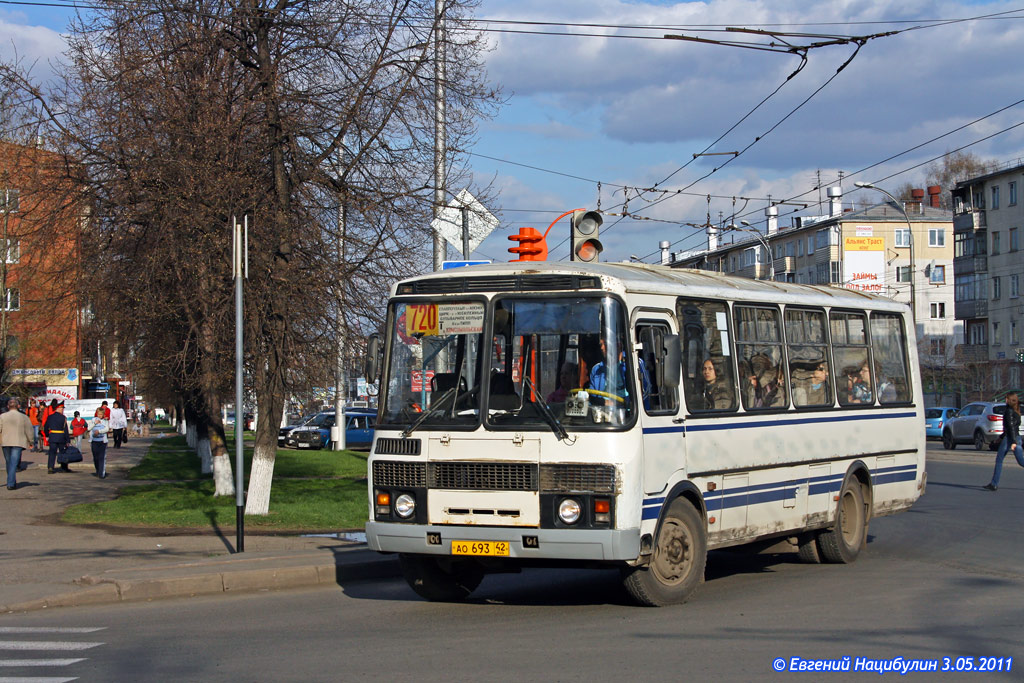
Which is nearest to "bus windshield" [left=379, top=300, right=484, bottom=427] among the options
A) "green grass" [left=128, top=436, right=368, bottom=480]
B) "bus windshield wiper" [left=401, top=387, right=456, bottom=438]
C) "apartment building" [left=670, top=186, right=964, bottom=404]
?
"bus windshield wiper" [left=401, top=387, right=456, bottom=438]

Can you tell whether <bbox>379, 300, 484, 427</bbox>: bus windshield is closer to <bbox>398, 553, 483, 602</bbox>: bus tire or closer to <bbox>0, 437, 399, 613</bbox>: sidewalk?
<bbox>398, 553, 483, 602</bbox>: bus tire

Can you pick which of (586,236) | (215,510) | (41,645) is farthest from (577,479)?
(215,510)

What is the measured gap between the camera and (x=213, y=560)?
38.9 feet

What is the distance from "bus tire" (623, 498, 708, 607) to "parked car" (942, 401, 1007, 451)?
1320 inches

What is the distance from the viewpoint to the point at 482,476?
8.98m

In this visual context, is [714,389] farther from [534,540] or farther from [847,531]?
[847,531]

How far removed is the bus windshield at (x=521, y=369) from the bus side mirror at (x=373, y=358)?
0.22m

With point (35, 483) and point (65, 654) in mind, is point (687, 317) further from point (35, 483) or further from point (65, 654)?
point (35, 483)

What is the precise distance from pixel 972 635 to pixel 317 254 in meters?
11.0

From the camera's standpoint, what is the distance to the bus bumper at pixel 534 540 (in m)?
8.59

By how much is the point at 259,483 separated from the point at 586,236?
20.7ft

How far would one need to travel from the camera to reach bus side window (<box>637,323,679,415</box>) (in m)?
9.17

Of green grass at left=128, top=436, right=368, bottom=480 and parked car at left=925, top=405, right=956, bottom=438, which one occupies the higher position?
parked car at left=925, top=405, right=956, bottom=438

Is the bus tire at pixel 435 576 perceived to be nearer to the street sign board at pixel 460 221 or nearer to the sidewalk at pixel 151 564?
the sidewalk at pixel 151 564
